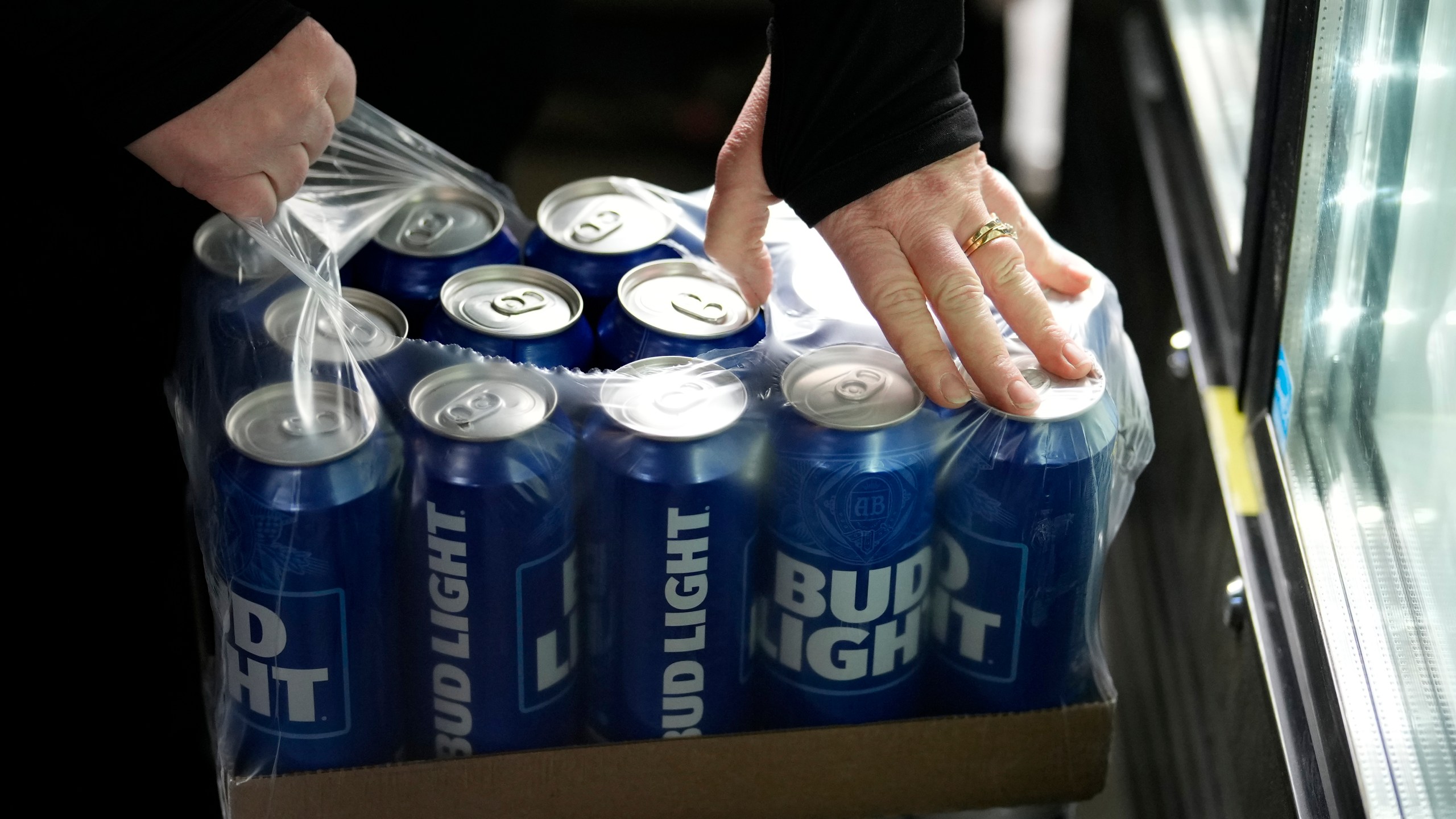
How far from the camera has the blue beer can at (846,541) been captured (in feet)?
3.54

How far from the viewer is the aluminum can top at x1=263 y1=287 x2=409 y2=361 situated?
115 centimetres

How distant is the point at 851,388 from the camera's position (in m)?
1.14

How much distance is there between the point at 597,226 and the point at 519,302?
169 mm

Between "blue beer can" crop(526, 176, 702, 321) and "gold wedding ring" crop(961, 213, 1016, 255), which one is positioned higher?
"blue beer can" crop(526, 176, 702, 321)

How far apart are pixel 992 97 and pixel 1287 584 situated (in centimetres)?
137

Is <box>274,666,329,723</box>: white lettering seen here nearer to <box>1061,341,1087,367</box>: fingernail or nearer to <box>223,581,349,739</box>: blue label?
<box>223,581,349,739</box>: blue label

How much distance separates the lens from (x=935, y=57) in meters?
1.18

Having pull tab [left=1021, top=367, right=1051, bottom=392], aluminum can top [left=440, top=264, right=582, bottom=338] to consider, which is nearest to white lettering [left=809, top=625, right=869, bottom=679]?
pull tab [left=1021, top=367, right=1051, bottom=392]

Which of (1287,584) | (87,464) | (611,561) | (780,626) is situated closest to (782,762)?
(780,626)

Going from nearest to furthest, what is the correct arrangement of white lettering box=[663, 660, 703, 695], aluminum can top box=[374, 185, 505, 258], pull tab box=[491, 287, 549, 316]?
1. white lettering box=[663, 660, 703, 695]
2. pull tab box=[491, 287, 549, 316]
3. aluminum can top box=[374, 185, 505, 258]

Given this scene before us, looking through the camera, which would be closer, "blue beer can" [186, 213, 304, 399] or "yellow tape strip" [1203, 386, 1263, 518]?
"blue beer can" [186, 213, 304, 399]

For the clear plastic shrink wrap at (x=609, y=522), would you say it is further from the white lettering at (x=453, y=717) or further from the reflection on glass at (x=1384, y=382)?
the reflection on glass at (x=1384, y=382)

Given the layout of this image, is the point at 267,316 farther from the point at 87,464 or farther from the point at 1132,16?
the point at 1132,16

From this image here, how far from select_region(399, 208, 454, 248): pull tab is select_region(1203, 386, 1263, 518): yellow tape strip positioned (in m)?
0.79
